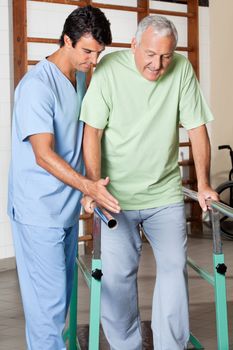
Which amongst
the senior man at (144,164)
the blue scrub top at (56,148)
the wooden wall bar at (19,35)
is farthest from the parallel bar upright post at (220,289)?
the wooden wall bar at (19,35)

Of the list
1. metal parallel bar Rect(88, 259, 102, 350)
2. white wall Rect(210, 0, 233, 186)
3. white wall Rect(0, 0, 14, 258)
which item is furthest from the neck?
white wall Rect(210, 0, 233, 186)

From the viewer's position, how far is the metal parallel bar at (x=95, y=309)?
2926 millimetres

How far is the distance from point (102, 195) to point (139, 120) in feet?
1.36

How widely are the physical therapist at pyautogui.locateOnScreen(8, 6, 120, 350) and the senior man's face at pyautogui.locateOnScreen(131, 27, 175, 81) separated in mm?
123

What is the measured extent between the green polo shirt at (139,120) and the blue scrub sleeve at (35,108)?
0.15 meters

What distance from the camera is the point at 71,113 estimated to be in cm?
297

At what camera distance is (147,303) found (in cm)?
516

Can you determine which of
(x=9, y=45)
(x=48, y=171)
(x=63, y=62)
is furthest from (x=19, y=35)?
(x=48, y=171)

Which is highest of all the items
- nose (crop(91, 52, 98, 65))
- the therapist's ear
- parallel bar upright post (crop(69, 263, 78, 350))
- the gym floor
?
the therapist's ear

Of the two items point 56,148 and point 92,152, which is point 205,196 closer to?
point 92,152

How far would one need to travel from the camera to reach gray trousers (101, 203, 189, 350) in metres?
3.09

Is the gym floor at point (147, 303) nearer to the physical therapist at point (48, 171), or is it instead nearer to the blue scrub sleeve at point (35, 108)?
the physical therapist at point (48, 171)

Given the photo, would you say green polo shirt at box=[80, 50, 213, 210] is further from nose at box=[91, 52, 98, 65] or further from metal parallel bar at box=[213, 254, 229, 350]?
metal parallel bar at box=[213, 254, 229, 350]

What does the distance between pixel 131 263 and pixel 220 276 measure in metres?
0.36
